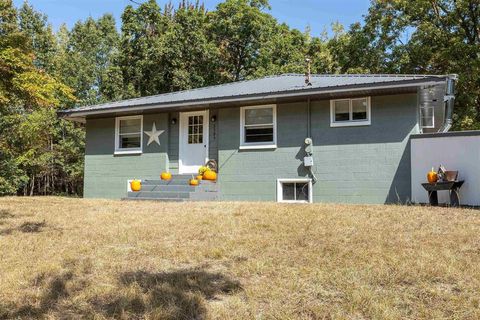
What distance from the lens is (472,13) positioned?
18.1m

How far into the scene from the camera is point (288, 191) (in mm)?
10742

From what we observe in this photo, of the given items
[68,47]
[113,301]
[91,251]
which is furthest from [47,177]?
[113,301]

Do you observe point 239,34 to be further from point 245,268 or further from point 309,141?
point 245,268

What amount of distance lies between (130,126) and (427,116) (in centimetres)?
970

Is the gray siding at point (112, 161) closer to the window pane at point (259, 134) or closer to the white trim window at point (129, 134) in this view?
the white trim window at point (129, 134)

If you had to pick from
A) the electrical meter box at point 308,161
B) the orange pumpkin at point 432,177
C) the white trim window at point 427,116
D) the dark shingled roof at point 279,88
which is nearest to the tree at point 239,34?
the dark shingled roof at point 279,88

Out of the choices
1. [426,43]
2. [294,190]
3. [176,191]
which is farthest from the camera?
[426,43]

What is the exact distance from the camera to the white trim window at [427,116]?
12.6 metres

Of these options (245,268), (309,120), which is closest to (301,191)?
(309,120)

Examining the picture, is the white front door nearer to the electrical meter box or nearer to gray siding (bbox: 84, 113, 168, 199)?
gray siding (bbox: 84, 113, 168, 199)

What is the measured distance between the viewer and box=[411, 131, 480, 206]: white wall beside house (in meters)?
8.35

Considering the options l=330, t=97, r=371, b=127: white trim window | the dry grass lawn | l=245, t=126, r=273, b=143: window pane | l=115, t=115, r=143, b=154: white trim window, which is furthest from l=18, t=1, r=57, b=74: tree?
the dry grass lawn

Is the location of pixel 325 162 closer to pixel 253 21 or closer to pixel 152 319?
pixel 152 319

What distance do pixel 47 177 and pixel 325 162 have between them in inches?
703
